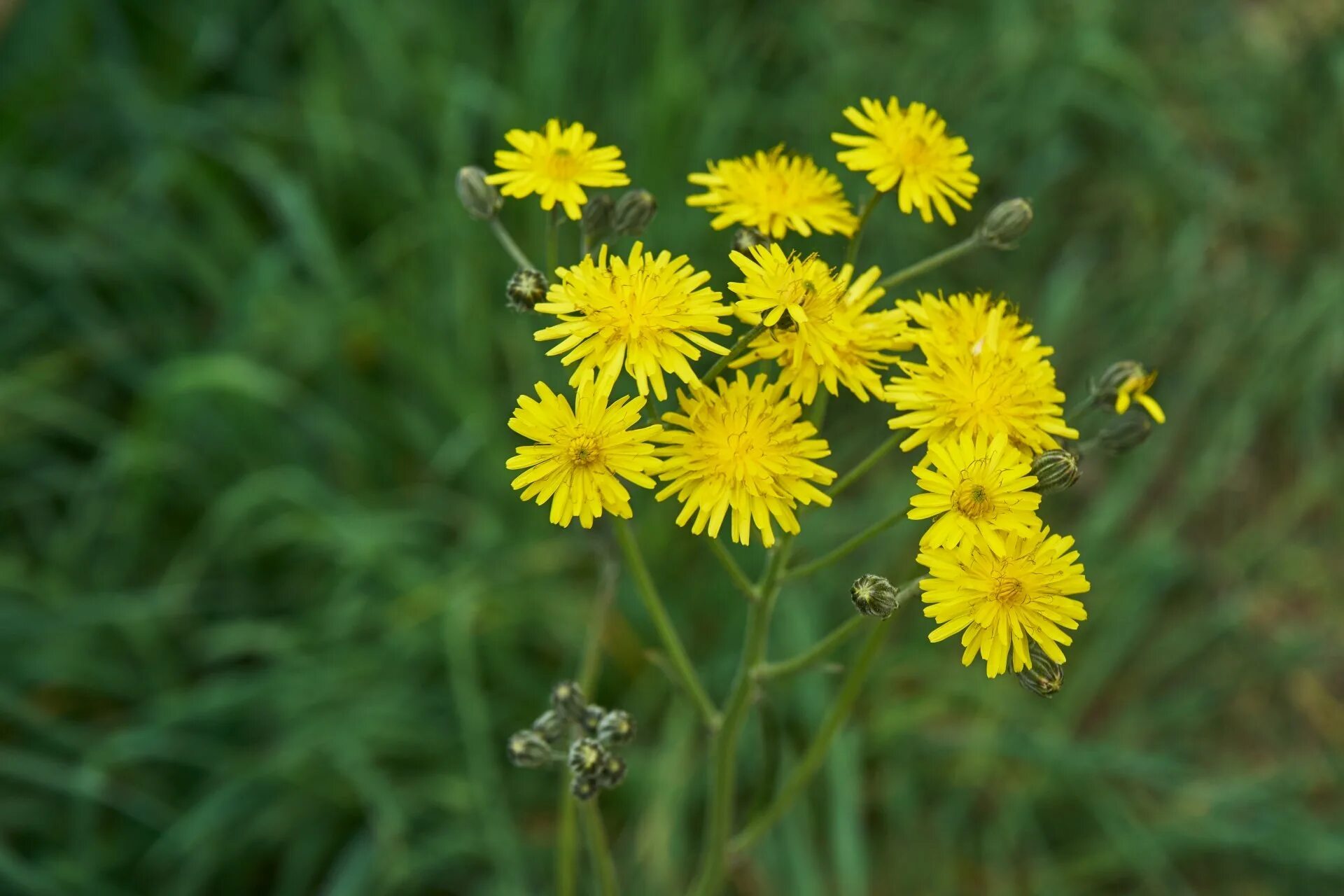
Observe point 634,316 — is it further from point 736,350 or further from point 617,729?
point 617,729

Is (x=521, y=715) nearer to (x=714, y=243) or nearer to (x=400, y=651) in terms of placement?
(x=400, y=651)

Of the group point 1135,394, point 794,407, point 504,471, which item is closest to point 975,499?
point 794,407

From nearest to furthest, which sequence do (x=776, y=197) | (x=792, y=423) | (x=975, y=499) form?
(x=975, y=499)
(x=792, y=423)
(x=776, y=197)

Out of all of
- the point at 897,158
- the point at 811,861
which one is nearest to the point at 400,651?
the point at 811,861

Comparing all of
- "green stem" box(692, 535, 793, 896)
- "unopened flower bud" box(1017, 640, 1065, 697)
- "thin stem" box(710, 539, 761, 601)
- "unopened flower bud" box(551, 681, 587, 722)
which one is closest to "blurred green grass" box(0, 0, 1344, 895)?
"unopened flower bud" box(551, 681, 587, 722)

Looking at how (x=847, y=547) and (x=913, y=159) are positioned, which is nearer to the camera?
(x=847, y=547)

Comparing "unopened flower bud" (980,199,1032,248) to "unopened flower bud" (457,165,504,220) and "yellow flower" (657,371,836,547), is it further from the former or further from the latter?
"unopened flower bud" (457,165,504,220)

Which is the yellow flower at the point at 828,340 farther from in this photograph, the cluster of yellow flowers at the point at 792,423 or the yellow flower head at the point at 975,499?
the yellow flower head at the point at 975,499
